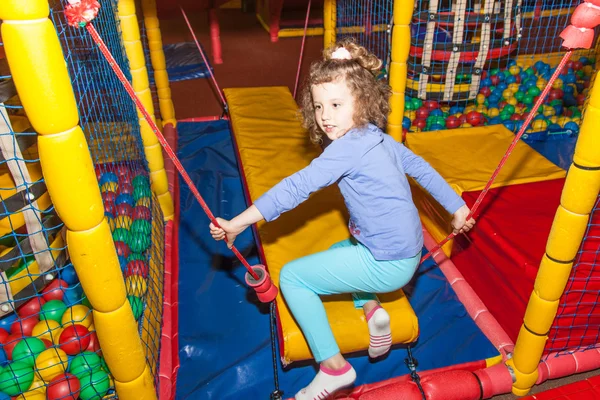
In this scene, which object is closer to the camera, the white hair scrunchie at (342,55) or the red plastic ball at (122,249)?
the white hair scrunchie at (342,55)

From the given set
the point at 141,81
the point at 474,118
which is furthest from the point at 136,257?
the point at 474,118

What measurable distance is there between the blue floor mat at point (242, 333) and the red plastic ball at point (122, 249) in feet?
1.08

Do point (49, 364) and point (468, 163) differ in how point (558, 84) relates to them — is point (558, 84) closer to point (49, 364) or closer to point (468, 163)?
point (468, 163)

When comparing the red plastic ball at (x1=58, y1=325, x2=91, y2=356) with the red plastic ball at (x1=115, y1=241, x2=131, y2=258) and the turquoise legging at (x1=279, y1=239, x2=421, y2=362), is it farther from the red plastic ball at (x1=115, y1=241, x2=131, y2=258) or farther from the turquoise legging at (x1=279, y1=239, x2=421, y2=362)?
the turquoise legging at (x1=279, y1=239, x2=421, y2=362)

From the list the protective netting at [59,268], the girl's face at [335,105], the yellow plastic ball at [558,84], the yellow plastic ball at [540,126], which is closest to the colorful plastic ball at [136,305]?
the protective netting at [59,268]

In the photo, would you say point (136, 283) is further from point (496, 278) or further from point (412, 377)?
point (496, 278)

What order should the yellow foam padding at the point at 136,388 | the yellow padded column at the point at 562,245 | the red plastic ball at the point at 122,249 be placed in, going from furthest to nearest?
the red plastic ball at the point at 122,249
the yellow foam padding at the point at 136,388
the yellow padded column at the point at 562,245

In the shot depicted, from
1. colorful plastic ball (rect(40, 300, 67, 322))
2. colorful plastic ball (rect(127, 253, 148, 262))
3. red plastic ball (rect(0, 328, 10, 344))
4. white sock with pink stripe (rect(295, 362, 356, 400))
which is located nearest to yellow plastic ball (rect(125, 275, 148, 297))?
colorful plastic ball (rect(127, 253, 148, 262))

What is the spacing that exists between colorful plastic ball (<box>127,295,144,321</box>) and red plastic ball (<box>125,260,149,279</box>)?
0.13 m

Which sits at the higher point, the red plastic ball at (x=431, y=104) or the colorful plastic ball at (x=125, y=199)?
the colorful plastic ball at (x=125, y=199)

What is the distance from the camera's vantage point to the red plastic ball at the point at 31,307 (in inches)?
91.6

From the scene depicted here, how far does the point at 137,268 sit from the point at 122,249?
175 mm

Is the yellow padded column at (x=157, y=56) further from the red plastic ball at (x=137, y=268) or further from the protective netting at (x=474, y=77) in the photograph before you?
the red plastic ball at (x=137, y=268)

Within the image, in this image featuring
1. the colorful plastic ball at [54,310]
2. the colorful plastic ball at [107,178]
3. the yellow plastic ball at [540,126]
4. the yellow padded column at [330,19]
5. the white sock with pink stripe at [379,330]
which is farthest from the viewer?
the yellow plastic ball at [540,126]
